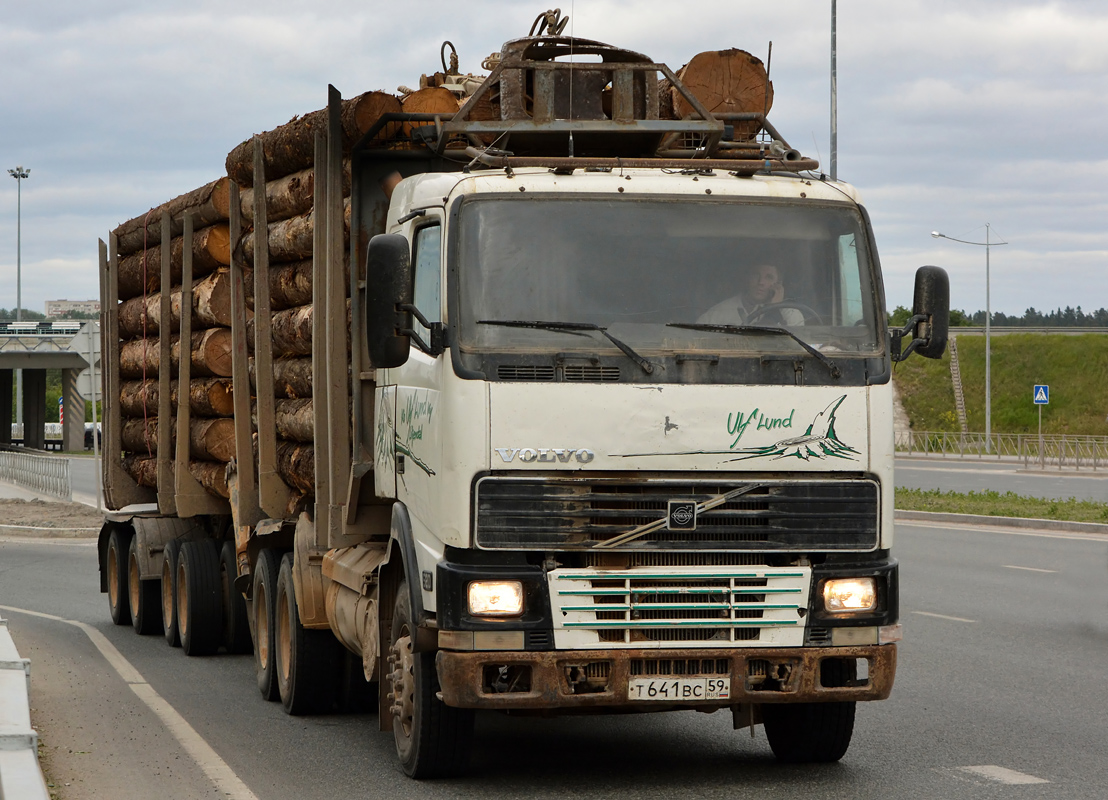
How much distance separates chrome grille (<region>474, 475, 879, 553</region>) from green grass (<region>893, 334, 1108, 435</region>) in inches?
2854

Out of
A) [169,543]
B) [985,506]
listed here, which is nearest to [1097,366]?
[985,506]

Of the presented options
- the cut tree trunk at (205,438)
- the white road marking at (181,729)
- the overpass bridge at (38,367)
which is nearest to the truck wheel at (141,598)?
the white road marking at (181,729)

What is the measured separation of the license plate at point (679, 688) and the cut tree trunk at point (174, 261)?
6.27 meters

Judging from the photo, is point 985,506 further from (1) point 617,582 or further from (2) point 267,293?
(1) point 617,582

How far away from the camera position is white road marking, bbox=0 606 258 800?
7137 mm

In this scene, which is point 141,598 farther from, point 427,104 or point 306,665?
point 427,104

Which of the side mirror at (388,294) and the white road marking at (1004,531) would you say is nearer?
the side mirror at (388,294)

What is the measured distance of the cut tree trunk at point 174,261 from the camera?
1170 centimetres

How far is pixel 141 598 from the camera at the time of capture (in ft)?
44.5

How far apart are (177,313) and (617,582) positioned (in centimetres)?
741

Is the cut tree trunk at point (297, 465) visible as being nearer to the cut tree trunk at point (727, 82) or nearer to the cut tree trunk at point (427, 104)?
Result: the cut tree trunk at point (427, 104)

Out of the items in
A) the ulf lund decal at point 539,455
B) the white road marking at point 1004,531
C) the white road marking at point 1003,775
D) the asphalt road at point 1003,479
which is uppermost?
the ulf lund decal at point 539,455

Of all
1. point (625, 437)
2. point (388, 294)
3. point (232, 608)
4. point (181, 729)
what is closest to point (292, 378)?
point (181, 729)

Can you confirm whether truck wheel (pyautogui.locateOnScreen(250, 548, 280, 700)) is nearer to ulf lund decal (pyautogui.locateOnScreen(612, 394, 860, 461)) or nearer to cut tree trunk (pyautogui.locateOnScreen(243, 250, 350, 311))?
cut tree trunk (pyautogui.locateOnScreen(243, 250, 350, 311))
